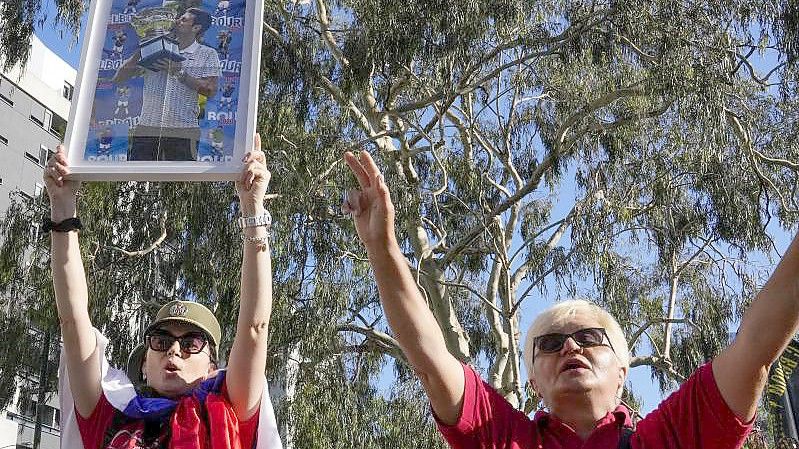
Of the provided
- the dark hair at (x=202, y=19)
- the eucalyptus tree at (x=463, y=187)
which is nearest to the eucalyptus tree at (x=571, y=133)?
the eucalyptus tree at (x=463, y=187)

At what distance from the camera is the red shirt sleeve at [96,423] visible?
2.04m

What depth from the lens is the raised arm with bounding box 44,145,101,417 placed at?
6.85 feet

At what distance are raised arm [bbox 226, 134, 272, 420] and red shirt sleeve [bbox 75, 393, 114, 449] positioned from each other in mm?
274

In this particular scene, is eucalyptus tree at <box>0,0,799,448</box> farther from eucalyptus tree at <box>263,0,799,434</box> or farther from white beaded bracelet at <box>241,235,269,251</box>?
white beaded bracelet at <box>241,235,269,251</box>

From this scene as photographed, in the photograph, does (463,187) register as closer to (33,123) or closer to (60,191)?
(60,191)

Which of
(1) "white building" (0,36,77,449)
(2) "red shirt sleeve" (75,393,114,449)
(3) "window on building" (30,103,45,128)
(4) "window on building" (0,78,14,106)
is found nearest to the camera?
(2) "red shirt sleeve" (75,393,114,449)

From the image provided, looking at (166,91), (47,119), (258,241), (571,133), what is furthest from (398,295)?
(47,119)

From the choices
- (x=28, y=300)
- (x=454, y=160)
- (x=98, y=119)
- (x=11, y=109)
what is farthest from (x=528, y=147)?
(x=11, y=109)

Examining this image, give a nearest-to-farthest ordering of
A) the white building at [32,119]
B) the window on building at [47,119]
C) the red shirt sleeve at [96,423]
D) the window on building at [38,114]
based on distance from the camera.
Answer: the red shirt sleeve at [96,423]
the white building at [32,119]
the window on building at [38,114]
the window on building at [47,119]

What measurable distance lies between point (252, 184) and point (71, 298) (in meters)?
0.48

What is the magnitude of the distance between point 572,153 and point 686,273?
1976mm

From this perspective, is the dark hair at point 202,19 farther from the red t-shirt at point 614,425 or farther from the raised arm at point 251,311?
the red t-shirt at point 614,425

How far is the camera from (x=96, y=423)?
81.1 inches

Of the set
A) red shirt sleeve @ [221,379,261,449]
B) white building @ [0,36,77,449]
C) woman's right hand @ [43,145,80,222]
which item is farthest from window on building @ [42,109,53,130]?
red shirt sleeve @ [221,379,261,449]
